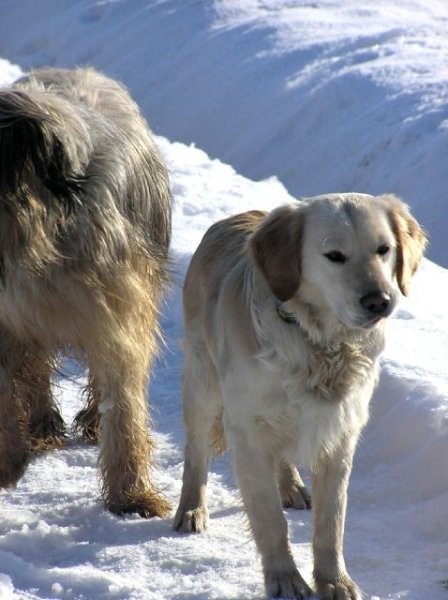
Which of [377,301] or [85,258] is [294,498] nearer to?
[85,258]

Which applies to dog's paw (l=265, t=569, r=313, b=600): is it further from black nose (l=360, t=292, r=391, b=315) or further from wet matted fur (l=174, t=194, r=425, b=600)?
black nose (l=360, t=292, r=391, b=315)

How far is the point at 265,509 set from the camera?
4.12 m

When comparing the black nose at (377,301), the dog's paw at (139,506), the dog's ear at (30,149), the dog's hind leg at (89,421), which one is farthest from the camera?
the dog's hind leg at (89,421)

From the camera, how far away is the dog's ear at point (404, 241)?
4.12 metres

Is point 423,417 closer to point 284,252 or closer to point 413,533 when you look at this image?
point 413,533

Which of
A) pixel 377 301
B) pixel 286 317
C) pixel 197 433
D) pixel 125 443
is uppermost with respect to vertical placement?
pixel 377 301

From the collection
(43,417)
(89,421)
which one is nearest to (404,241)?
(89,421)

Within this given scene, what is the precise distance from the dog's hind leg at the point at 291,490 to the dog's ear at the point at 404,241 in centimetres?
120

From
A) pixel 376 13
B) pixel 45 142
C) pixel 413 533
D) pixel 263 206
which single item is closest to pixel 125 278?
pixel 45 142

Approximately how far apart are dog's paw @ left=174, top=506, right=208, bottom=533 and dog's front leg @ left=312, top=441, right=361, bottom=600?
0.70m

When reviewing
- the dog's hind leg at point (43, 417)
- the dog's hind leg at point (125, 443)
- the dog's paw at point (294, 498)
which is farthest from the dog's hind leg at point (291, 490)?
the dog's hind leg at point (43, 417)

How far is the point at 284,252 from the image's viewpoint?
407 centimetres

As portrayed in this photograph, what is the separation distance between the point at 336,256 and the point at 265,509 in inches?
34.7

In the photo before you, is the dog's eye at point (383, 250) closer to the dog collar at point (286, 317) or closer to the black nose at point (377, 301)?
the black nose at point (377, 301)
